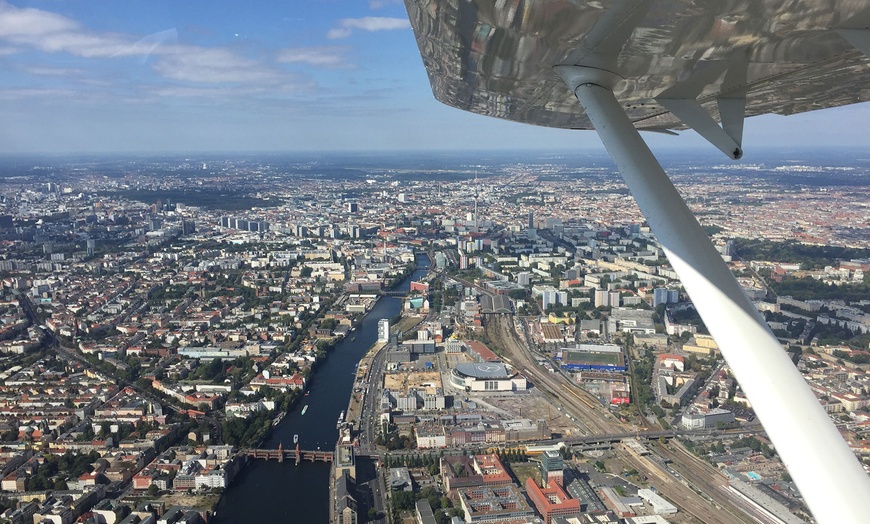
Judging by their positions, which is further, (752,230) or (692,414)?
(752,230)

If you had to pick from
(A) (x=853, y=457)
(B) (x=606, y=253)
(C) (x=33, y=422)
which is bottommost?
(C) (x=33, y=422)

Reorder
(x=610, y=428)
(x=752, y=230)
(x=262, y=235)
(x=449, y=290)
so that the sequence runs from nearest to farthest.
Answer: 1. (x=610, y=428)
2. (x=449, y=290)
3. (x=752, y=230)
4. (x=262, y=235)

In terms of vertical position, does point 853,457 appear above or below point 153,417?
above

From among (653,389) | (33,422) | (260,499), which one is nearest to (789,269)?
(653,389)

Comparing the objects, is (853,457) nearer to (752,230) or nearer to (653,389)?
(653,389)

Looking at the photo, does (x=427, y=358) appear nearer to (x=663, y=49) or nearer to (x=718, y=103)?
(x=718, y=103)

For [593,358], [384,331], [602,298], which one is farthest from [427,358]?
[602,298]

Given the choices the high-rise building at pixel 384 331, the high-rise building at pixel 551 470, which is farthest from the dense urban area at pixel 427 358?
the high-rise building at pixel 384 331

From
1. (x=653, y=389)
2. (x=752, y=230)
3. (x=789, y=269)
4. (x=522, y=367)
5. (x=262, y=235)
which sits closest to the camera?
(x=653, y=389)
